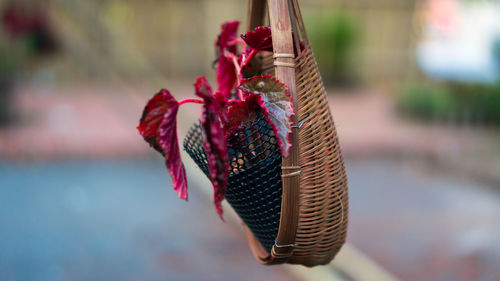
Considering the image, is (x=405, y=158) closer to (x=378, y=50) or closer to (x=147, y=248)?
(x=147, y=248)

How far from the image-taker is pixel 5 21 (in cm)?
461

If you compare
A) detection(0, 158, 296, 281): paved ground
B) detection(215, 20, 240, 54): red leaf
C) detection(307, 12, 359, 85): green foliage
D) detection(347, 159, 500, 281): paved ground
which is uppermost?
detection(215, 20, 240, 54): red leaf

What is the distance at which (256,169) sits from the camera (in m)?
0.86

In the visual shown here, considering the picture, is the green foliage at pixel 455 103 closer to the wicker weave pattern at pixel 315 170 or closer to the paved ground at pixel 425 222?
the paved ground at pixel 425 222

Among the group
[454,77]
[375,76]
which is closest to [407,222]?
[454,77]

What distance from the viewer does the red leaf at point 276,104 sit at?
78 cm

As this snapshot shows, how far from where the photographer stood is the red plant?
0.74 meters

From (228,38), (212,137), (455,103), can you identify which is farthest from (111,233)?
(455,103)

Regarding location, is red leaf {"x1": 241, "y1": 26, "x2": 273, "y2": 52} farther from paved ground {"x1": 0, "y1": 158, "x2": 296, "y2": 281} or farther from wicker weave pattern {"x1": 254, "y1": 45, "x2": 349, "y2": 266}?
paved ground {"x1": 0, "y1": 158, "x2": 296, "y2": 281}

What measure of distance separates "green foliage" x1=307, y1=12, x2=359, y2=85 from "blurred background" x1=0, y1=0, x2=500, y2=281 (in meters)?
0.03

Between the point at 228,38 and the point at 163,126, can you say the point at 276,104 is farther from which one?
the point at 228,38

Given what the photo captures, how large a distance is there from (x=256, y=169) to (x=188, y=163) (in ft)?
7.67

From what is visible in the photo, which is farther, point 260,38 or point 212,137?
point 260,38

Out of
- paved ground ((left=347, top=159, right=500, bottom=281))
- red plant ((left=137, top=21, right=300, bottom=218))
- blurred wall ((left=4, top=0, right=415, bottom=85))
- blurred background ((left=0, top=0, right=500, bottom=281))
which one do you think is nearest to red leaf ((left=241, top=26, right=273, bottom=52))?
red plant ((left=137, top=21, right=300, bottom=218))
